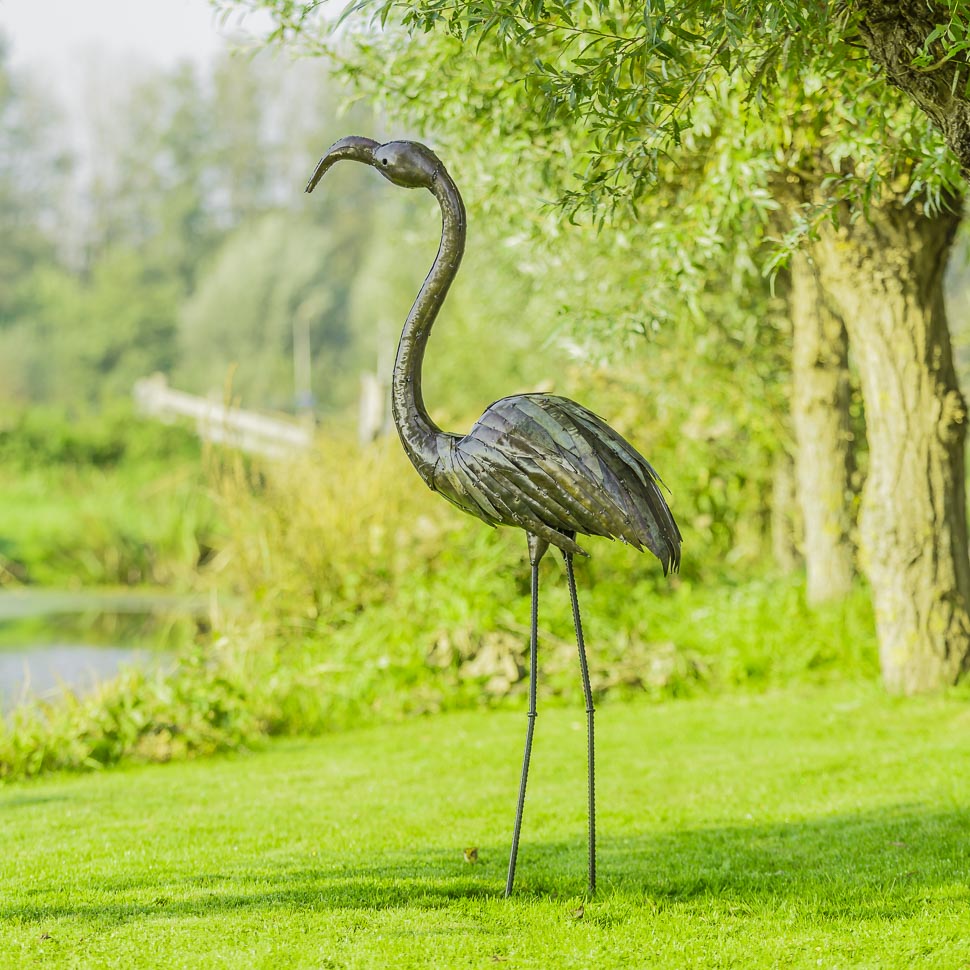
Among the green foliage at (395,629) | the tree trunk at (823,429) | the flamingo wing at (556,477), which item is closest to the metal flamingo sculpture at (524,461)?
the flamingo wing at (556,477)

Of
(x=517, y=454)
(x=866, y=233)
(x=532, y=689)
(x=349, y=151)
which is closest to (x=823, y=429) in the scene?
(x=866, y=233)

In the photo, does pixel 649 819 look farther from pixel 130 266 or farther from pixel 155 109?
pixel 155 109

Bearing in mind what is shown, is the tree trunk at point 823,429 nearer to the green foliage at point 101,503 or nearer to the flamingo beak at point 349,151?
the flamingo beak at point 349,151

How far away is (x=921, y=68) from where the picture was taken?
410 cm

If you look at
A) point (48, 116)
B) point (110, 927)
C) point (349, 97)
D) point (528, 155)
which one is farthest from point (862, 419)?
point (48, 116)

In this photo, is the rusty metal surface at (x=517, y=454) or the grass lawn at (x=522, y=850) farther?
the rusty metal surface at (x=517, y=454)

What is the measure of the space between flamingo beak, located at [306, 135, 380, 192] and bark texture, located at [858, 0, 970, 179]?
6.03 ft

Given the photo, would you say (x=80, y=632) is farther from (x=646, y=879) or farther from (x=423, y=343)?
(x=646, y=879)

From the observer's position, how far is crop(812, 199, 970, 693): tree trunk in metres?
7.59

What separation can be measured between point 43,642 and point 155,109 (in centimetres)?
5560

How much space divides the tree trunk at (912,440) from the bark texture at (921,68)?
3.37 m

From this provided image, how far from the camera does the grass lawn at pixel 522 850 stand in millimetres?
3906

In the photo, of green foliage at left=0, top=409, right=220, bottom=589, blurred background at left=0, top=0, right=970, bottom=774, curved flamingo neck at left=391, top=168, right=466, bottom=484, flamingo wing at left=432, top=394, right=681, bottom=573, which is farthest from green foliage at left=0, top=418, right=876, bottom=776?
flamingo wing at left=432, top=394, right=681, bottom=573

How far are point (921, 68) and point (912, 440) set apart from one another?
157 inches
